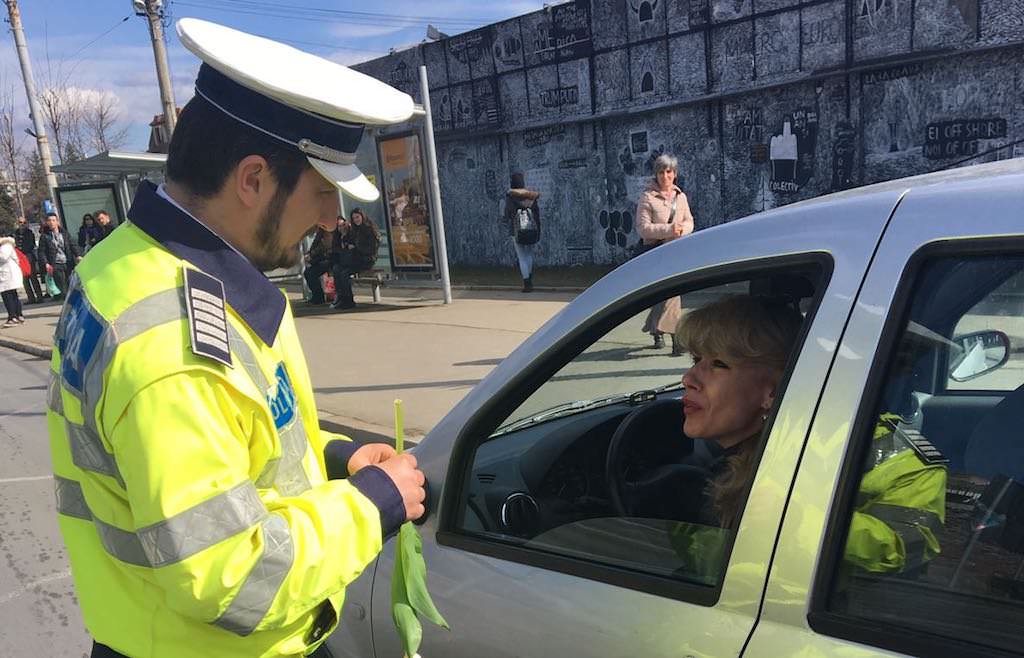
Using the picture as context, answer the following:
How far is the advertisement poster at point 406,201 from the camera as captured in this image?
37.0ft

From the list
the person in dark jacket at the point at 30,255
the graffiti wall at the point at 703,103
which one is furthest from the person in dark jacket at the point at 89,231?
the graffiti wall at the point at 703,103

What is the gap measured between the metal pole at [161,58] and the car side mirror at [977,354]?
13552 millimetres

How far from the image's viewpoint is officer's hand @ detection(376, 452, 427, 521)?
1.36 m

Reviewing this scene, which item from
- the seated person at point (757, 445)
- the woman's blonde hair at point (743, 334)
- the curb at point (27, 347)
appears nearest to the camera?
the seated person at point (757, 445)

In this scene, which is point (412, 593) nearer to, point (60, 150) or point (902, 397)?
point (902, 397)

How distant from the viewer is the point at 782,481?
1.21m

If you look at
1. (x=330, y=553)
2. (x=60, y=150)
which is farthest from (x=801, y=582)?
(x=60, y=150)

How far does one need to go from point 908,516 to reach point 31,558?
463 centimetres

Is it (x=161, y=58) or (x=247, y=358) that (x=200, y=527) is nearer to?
(x=247, y=358)

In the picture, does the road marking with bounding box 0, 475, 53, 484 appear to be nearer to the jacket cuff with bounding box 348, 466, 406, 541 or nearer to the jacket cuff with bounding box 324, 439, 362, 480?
the jacket cuff with bounding box 324, 439, 362, 480

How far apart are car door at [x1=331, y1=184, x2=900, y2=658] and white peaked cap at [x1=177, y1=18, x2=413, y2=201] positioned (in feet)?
1.88

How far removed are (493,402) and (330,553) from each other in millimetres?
578

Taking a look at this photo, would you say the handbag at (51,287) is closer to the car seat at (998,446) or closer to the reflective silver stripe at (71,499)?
the reflective silver stripe at (71,499)

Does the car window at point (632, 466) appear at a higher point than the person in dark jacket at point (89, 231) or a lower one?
lower
